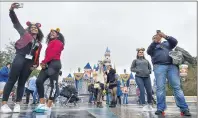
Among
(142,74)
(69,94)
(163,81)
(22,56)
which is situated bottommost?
(163,81)

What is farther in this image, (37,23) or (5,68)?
(5,68)

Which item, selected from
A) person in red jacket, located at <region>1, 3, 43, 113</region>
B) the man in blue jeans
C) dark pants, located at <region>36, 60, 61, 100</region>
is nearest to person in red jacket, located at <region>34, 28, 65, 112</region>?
dark pants, located at <region>36, 60, 61, 100</region>

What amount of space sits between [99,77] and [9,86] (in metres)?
5.43

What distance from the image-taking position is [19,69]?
5.69 metres

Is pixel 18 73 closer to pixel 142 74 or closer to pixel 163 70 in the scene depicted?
pixel 163 70

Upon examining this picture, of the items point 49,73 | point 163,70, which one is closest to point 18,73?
point 49,73

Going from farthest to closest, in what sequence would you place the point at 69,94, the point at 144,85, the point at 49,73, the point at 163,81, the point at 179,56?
the point at 69,94, the point at 144,85, the point at 49,73, the point at 163,81, the point at 179,56

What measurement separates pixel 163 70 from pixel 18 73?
280 centimetres

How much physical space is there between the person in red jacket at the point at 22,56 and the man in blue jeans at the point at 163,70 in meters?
2.36

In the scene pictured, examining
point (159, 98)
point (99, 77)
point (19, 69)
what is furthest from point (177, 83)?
point (99, 77)

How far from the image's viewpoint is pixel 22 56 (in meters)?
5.75

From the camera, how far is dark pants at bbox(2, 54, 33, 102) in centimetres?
567

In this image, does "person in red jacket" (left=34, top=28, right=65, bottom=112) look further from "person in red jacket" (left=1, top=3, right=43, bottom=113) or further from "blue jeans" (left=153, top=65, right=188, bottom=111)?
"blue jeans" (left=153, top=65, right=188, bottom=111)

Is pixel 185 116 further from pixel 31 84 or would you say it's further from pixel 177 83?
pixel 31 84
